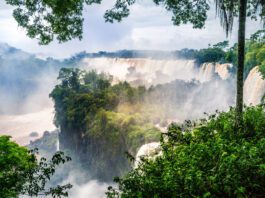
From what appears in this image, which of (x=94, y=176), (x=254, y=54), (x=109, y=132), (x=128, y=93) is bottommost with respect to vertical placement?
(x=94, y=176)

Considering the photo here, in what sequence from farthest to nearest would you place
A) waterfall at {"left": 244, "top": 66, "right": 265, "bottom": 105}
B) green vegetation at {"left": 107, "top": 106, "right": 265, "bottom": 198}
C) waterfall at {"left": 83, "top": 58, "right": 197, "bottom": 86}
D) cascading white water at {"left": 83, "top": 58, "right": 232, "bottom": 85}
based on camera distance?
waterfall at {"left": 83, "top": 58, "right": 197, "bottom": 86}
cascading white water at {"left": 83, "top": 58, "right": 232, "bottom": 85}
waterfall at {"left": 244, "top": 66, "right": 265, "bottom": 105}
green vegetation at {"left": 107, "top": 106, "right": 265, "bottom": 198}

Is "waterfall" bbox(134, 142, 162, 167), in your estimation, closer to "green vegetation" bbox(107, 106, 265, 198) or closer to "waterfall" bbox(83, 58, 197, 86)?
"green vegetation" bbox(107, 106, 265, 198)

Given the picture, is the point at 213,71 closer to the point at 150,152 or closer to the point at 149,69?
the point at 149,69

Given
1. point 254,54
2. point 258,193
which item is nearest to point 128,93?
point 254,54

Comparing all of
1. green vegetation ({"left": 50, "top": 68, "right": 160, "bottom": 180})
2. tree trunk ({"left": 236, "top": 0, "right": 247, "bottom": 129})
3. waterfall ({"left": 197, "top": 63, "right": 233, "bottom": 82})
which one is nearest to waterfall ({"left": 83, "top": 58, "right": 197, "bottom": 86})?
waterfall ({"left": 197, "top": 63, "right": 233, "bottom": 82})

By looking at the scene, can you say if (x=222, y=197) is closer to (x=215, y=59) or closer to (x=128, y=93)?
(x=128, y=93)

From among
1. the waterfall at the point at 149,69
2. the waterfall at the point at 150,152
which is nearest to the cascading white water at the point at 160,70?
the waterfall at the point at 149,69

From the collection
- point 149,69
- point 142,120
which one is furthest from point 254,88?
point 149,69
